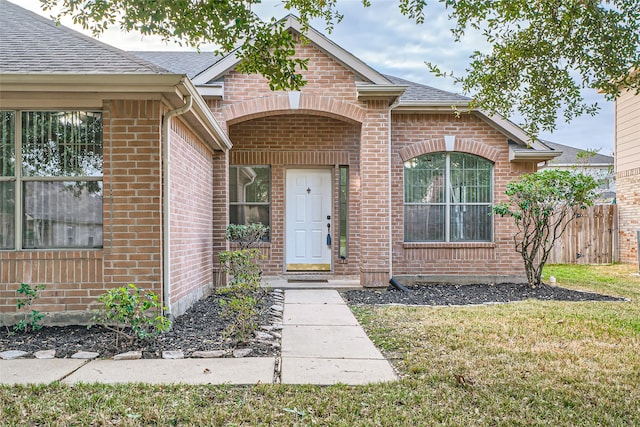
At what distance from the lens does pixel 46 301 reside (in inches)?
211

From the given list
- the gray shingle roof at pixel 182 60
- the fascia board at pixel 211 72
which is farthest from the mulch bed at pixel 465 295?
the gray shingle roof at pixel 182 60

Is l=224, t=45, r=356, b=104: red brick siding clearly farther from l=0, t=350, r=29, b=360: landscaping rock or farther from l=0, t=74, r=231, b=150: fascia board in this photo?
l=0, t=350, r=29, b=360: landscaping rock

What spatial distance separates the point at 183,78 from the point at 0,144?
2.20 meters

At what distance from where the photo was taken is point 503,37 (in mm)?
6062

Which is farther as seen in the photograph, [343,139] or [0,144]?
[343,139]

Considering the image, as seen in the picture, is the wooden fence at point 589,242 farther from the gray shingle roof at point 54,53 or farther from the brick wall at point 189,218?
the gray shingle roof at point 54,53

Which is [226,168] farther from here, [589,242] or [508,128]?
[589,242]

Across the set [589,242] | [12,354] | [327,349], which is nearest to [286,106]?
[327,349]

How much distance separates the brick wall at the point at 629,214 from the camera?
45.7ft

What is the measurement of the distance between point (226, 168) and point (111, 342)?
474 cm

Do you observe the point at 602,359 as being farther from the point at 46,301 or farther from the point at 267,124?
the point at 267,124

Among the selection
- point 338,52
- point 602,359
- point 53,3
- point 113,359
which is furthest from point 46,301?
point 338,52

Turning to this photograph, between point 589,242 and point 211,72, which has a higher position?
point 211,72

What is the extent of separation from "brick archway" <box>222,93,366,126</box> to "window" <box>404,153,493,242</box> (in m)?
2.04
